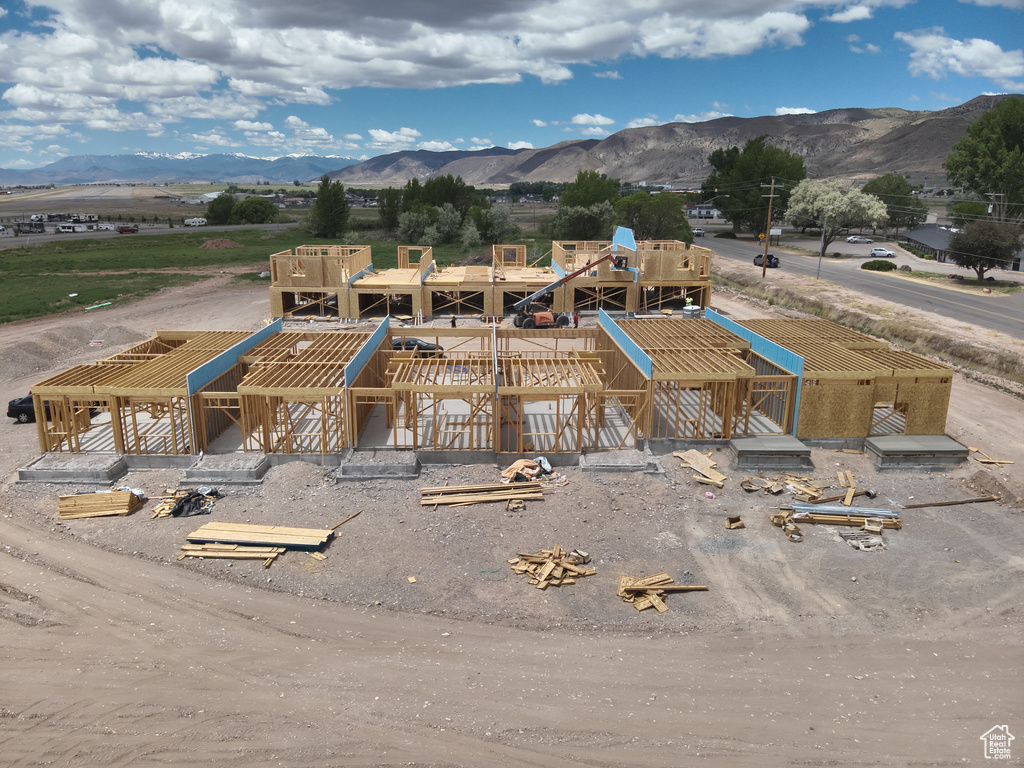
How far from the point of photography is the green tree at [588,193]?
282ft

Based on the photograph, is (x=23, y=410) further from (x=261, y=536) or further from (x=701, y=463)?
(x=701, y=463)

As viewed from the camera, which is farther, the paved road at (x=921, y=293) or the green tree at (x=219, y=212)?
the green tree at (x=219, y=212)

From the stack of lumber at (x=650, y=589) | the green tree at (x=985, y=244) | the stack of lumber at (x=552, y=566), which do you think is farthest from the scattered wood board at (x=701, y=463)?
the green tree at (x=985, y=244)

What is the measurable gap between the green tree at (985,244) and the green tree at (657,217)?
89.1 ft

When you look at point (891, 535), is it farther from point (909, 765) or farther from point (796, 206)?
point (796, 206)

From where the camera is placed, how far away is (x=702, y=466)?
21031 mm

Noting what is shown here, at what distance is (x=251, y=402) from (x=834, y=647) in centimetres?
1746

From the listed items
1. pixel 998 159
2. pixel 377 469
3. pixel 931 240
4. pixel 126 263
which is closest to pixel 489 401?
pixel 377 469

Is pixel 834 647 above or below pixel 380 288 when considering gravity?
below

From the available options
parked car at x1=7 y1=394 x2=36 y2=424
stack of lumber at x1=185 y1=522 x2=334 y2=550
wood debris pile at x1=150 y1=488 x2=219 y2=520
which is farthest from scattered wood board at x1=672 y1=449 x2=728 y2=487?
parked car at x1=7 y1=394 x2=36 y2=424

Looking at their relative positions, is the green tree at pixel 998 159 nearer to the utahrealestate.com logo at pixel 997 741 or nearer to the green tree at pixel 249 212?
the utahrealestate.com logo at pixel 997 741

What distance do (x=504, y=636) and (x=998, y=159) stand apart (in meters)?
80.9

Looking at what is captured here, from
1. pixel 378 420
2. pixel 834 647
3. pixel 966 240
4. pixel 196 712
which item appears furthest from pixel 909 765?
pixel 966 240

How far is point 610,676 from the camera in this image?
40.5 ft
